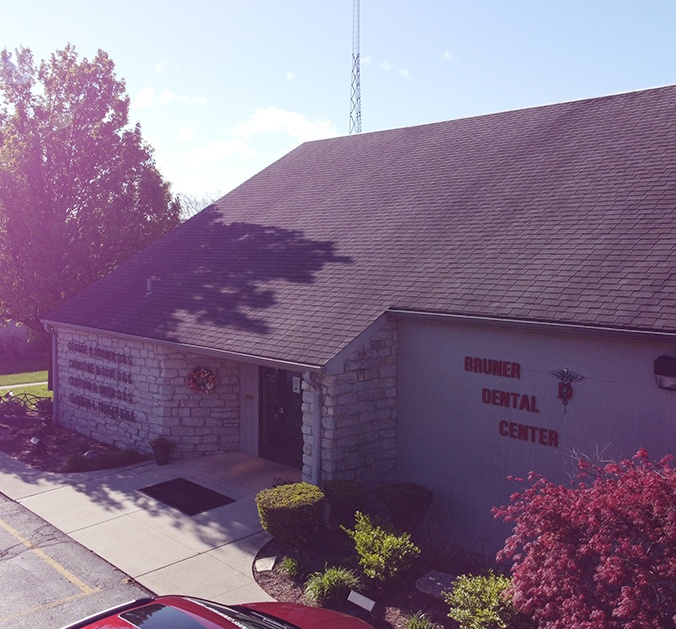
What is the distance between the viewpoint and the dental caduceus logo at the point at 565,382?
9.24 meters

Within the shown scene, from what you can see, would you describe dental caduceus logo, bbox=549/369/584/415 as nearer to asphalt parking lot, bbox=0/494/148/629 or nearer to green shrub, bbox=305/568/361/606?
green shrub, bbox=305/568/361/606

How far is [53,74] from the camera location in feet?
71.1

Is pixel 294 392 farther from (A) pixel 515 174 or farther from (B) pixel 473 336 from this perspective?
(A) pixel 515 174

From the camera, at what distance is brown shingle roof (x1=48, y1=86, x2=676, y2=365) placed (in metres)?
9.80

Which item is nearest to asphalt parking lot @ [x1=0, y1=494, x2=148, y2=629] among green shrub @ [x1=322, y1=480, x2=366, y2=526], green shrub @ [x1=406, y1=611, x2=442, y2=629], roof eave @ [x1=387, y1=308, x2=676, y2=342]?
green shrub @ [x1=322, y1=480, x2=366, y2=526]

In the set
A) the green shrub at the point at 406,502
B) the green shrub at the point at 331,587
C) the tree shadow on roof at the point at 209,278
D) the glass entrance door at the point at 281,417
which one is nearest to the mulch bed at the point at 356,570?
the green shrub at the point at 331,587

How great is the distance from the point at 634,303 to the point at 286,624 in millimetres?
5807

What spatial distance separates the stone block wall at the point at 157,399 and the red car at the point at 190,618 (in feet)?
28.7

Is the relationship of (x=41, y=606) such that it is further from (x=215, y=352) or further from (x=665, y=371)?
(x=665, y=371)

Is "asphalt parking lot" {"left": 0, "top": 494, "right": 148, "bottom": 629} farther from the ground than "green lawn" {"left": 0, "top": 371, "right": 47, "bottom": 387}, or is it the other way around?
"asphalt parking lot" {"left": 0, "top": 494, "right": 148, "bottom": 629}

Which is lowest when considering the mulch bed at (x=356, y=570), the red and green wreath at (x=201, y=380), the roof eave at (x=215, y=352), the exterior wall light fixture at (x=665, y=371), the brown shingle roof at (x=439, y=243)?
the mulch bed at (x=356, y=570)

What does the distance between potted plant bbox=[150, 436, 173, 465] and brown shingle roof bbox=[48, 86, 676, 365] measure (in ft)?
7.44

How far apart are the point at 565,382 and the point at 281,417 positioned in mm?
6610

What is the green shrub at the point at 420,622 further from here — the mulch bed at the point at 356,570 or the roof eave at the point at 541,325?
the roof eave at the point at 541,325
